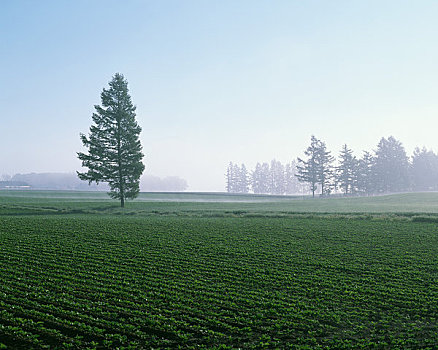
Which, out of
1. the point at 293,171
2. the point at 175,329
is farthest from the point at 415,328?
the point at 293,171

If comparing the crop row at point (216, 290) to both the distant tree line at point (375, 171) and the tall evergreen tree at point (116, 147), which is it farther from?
the distant tree line at point (375, 171)

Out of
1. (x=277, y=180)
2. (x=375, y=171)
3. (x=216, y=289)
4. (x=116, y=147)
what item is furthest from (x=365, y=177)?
(x=216, y=289)

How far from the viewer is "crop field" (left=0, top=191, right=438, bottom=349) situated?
8.62 metres

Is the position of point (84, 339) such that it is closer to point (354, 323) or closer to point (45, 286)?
point (45, 286)

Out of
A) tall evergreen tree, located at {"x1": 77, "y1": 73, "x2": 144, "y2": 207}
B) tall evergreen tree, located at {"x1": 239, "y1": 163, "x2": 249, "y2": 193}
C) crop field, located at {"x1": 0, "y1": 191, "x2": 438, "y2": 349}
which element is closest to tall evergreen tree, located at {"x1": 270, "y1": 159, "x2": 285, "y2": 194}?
tall evergreen tree, located at {"x1": 239, "y1": 163, "x2": 249, "y2": 193}

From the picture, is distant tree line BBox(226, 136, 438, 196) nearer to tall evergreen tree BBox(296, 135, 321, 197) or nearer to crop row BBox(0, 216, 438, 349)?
tall evergreen tree BBox(296, 135, 321, 197)

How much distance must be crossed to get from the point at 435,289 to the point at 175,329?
29.7 feet

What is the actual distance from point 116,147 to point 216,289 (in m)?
32.2

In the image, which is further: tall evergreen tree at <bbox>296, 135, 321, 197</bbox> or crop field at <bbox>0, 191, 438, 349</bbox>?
tall evergreen tree at <bbox>296, 135, 321, 197</bbox>

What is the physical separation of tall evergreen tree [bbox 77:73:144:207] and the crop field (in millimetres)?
19670

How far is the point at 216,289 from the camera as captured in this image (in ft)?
37.8

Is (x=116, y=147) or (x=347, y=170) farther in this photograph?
(x=347, y=170)

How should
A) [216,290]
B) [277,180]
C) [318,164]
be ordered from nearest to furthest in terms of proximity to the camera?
[216,290] < [318,164] < [277,180]

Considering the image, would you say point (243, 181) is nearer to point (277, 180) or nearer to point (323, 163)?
point (277, 180)
